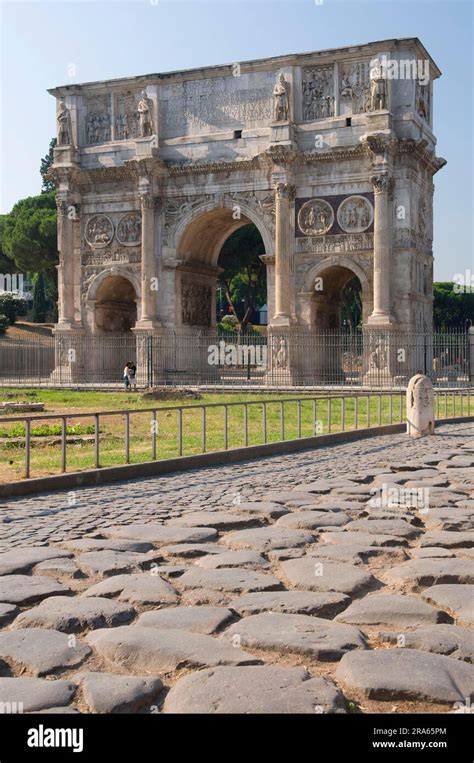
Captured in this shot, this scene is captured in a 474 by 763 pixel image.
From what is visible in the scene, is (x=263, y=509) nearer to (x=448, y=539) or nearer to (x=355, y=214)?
(x=448, y=539)

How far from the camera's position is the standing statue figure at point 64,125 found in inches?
1325

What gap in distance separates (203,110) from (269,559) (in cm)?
2877

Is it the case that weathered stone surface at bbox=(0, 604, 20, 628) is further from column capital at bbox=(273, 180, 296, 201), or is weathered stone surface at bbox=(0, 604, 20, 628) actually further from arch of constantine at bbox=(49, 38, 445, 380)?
column capital at bbox=(273, 180, 296, 201)

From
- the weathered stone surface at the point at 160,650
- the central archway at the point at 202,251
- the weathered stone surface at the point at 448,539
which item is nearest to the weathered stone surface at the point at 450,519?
the weathered stone surface at the point at 448,539

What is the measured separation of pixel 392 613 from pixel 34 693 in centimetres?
178

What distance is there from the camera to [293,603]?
4.45 metres

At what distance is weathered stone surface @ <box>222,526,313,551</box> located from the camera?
589cm

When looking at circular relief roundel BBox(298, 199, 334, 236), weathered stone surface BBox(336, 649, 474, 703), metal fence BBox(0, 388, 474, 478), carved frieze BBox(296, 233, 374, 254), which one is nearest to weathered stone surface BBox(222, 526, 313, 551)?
weathered stone surface BBox(336, 649, 474, 703)

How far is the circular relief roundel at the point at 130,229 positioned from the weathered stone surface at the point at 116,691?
30.4m

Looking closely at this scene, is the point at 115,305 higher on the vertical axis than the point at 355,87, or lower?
lower

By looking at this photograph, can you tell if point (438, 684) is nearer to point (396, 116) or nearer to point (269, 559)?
point (269, 559)

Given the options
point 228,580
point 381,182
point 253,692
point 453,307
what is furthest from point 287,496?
point 453,307

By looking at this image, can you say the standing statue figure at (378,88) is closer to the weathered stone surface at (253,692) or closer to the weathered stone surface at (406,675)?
the weathered stone surface at (406,675)

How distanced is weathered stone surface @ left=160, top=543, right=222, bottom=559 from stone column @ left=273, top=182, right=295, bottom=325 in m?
24.8
